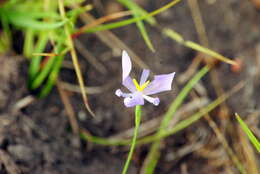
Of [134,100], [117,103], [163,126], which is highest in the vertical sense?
[117,103]

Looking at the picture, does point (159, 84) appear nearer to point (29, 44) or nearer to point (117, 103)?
point (117, 103)

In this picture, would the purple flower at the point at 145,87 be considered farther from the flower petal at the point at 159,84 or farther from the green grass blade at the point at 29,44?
the green grass blade at the point at 29,44

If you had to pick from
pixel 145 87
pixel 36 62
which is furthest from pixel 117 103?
pixel 145 87

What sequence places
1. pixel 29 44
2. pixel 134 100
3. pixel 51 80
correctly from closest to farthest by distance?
1. pixel 134 100
2. pixel 51 80
3. pixel 29 44

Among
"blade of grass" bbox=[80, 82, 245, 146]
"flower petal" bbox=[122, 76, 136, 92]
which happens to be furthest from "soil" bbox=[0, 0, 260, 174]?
"flower petal" bbox=[122, 76, 136, 92]

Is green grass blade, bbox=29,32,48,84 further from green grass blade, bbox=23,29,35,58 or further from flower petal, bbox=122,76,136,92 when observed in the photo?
flower petal, bbox=122,76,136,92
